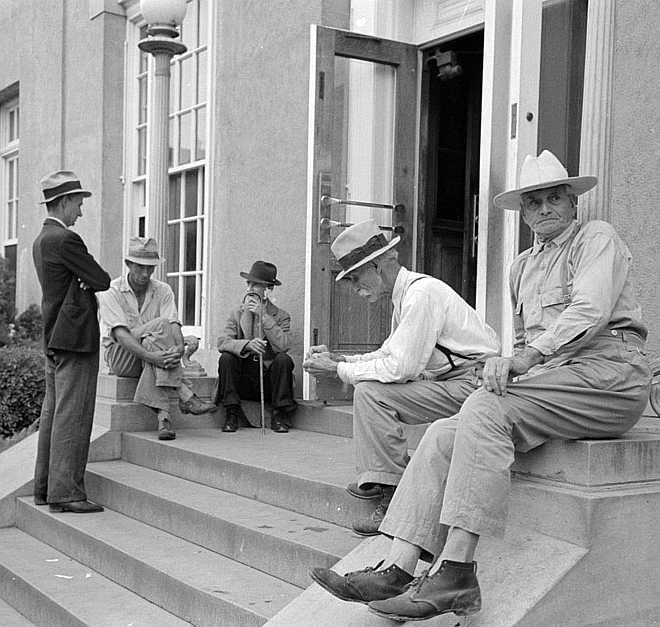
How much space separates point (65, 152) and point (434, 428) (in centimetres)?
852

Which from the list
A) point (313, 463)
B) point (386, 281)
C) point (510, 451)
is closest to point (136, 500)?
point (313, 463)

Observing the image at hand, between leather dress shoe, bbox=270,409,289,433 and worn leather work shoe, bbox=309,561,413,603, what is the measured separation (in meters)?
3.02

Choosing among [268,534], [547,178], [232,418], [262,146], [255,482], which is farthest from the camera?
[262,146]

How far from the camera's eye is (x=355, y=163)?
6.51 meters

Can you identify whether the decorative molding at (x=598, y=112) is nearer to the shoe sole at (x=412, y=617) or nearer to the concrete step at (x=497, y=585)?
the concrete step at (x=497, y=585)

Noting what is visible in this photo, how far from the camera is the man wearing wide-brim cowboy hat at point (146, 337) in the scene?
19.7 ft

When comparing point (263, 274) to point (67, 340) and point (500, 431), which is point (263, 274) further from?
point (500, 431)

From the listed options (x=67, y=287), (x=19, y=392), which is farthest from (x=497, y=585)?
(x=19, y=392)

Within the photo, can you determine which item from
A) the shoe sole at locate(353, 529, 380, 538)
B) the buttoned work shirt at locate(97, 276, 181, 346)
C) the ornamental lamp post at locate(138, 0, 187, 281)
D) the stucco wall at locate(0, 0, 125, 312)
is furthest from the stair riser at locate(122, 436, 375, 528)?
the stucco wall at locate(0, 0, 125, 312)

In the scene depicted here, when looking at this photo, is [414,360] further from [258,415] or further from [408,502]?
[258,415]

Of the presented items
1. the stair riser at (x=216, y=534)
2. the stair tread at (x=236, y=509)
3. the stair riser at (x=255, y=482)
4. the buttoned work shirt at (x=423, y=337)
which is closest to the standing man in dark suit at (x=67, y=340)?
the stair riser at (x=216, y=534)

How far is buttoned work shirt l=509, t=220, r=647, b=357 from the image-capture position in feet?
11.2

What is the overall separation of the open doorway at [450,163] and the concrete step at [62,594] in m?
3.23

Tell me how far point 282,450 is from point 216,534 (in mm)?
1031
